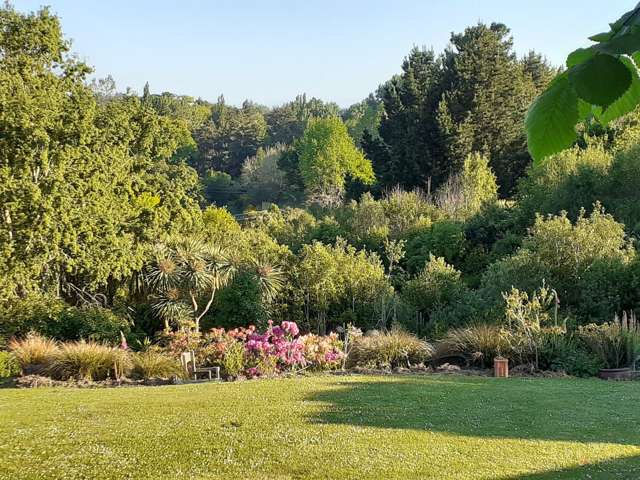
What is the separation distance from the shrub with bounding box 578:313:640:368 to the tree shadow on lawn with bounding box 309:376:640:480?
1198 mm

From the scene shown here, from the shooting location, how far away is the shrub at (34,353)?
1104 centimetres

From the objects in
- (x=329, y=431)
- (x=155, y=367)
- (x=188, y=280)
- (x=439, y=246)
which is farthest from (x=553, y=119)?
(x=439, y=246)

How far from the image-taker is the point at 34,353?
38.0 ft

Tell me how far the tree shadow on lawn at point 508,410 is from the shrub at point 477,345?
1.55 meters

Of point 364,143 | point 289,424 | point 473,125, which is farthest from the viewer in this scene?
point 364,143

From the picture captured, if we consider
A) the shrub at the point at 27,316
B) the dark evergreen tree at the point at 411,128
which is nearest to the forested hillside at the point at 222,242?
the shrub at the point at 27,316

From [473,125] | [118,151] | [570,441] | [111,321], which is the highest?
[473,125]

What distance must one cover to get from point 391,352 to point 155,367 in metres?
4.23

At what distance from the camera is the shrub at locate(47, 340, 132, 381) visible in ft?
33.8

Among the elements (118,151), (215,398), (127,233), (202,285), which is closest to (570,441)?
(215,398)

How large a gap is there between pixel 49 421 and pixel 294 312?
8573 millimetres

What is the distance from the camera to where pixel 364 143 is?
34531mm

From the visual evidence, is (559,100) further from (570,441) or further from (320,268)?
(320,268)

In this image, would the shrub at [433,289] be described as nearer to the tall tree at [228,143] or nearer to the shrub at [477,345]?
the shrub at [477,345]
